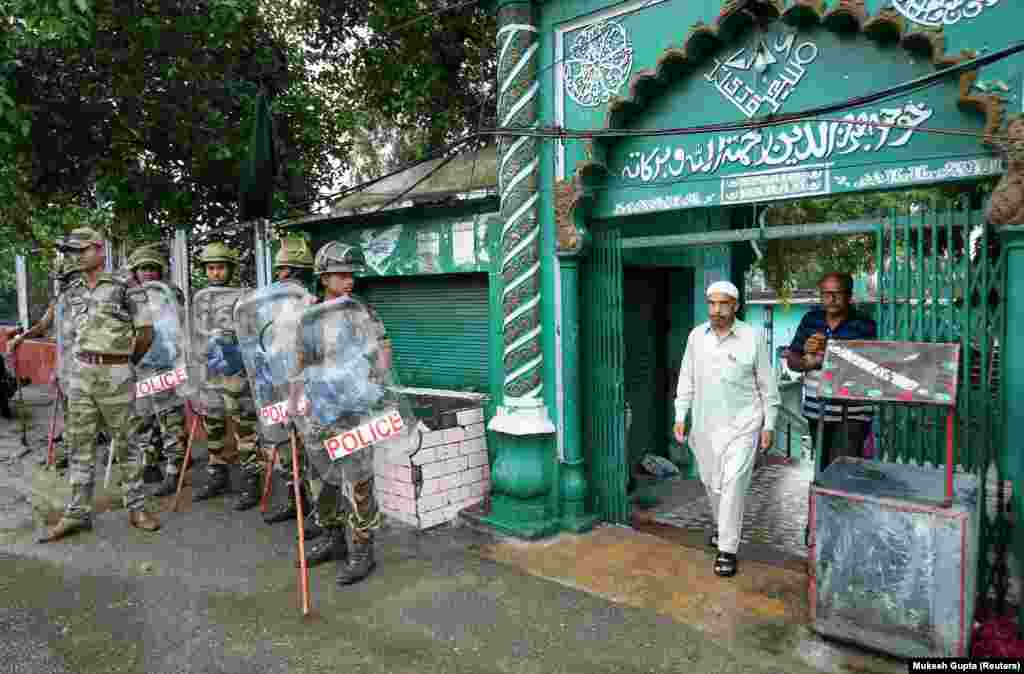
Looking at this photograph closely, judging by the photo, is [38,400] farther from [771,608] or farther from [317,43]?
[771,608]

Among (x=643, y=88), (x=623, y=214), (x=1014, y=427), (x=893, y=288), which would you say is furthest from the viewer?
(x=623, y=214)

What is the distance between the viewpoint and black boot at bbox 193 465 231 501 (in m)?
6.04

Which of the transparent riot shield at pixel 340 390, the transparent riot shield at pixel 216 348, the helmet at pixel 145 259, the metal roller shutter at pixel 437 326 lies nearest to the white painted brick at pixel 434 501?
the transparent riot shield at pixel 340 390

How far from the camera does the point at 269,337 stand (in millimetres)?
4848

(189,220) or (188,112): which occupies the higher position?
(188,112)

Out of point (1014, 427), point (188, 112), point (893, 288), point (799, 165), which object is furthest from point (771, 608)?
point (188, 112)

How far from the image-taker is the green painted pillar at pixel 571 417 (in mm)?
5133

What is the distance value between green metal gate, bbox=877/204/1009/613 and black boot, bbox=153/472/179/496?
18.9 ft

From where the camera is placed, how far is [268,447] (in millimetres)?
5629

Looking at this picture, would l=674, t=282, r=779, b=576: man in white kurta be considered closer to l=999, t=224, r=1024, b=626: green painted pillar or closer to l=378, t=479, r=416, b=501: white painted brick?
l=999, t=224, r=1024, b=626: green painted pillar

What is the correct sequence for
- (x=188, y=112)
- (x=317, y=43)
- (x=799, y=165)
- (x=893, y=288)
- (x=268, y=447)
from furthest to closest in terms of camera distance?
(x=317, y=43) < (x=188, y=112) < (x=268, y=447) < (x=799, y=165) < (x=893, y=288)

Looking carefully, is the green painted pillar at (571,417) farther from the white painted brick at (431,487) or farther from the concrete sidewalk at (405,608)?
the white painted brick at (431,487)

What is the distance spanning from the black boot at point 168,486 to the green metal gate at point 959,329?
5.76 metres

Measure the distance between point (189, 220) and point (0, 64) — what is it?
3210 millimetres
